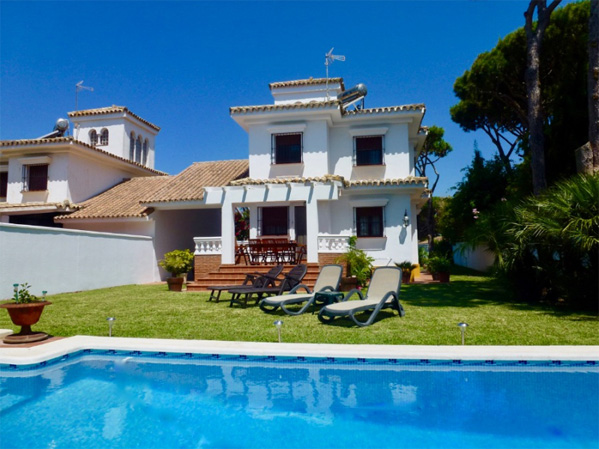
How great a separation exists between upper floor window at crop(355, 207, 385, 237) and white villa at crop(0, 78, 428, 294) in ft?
0.17

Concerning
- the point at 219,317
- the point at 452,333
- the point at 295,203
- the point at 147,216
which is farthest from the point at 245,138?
the point at 452,333

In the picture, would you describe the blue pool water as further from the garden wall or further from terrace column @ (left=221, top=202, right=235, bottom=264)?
the garden wall

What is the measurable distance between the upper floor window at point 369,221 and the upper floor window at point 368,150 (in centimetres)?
249

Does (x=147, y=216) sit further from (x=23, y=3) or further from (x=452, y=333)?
(x=452, y=333)

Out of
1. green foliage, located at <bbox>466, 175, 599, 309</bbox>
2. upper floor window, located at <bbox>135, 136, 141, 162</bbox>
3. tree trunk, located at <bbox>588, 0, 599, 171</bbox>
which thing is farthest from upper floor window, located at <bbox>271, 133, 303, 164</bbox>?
upper floor window, located at <bbox>135, 136, 141, 162</bbox>

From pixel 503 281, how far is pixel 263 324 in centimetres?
826

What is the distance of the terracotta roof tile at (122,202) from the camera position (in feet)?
67.6

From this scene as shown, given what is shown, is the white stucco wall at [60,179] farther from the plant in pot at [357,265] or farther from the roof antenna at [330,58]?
the plant in pot at [357,265]

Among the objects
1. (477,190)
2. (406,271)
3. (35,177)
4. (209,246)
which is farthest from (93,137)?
(477,190)

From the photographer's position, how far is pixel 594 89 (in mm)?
11883

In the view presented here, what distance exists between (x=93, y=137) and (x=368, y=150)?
71.0 feet

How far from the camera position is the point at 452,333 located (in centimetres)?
777

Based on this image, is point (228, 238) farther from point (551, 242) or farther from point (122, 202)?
point (551, 242)

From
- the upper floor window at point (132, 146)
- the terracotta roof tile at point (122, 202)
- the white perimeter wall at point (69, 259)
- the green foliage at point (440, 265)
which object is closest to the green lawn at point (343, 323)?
the white perimeter wall at point (69, 259)
